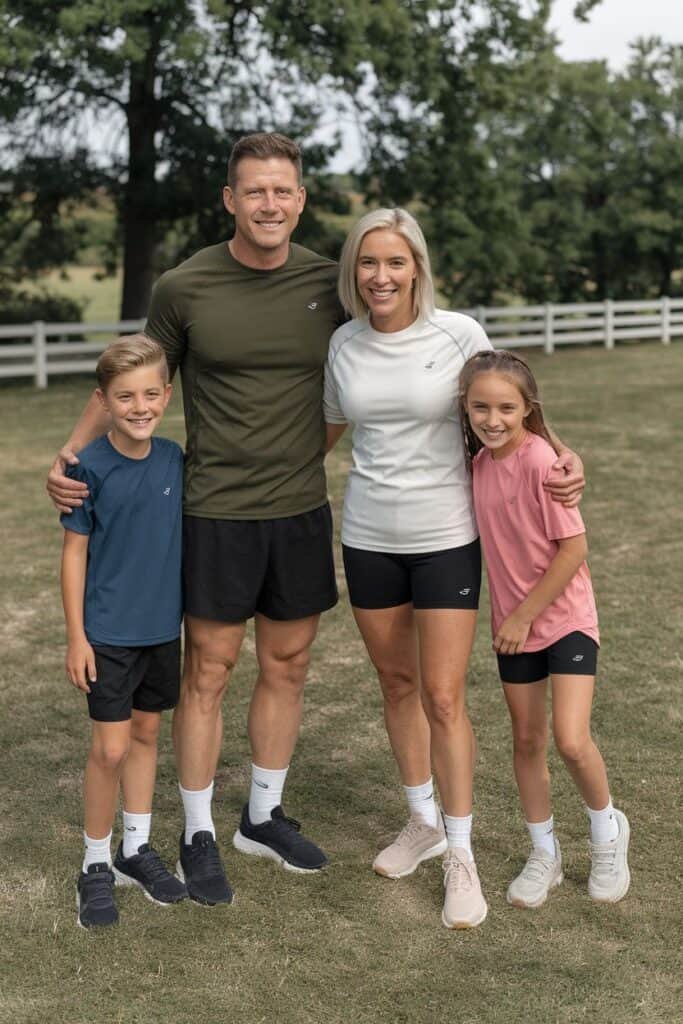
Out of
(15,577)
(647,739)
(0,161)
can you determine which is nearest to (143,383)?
(647,739)

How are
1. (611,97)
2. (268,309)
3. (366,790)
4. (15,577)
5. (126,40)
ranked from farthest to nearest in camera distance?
(611,97) → (126,40) → (15,577) → (366,790) → (268,309)

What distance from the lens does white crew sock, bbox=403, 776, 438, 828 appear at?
13.5 feet

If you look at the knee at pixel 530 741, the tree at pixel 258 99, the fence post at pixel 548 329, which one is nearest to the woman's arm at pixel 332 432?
the knee at pixel 530 741

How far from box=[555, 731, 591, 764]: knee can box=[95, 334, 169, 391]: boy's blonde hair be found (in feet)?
4.82

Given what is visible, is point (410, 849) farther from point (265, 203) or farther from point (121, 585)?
point (265, 203)

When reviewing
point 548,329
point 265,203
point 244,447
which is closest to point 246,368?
point 244,447

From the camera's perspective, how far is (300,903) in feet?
12.4

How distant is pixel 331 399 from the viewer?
12.6ft

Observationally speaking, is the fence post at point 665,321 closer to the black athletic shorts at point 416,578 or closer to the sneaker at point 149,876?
the black athletic shorts at point 416,578

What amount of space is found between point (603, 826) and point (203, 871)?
115 cm

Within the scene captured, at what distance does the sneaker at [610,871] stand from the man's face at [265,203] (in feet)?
6.28

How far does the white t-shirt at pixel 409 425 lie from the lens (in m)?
3.63

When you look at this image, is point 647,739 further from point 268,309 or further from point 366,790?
point 268,309

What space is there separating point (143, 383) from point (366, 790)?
1.81 meters
